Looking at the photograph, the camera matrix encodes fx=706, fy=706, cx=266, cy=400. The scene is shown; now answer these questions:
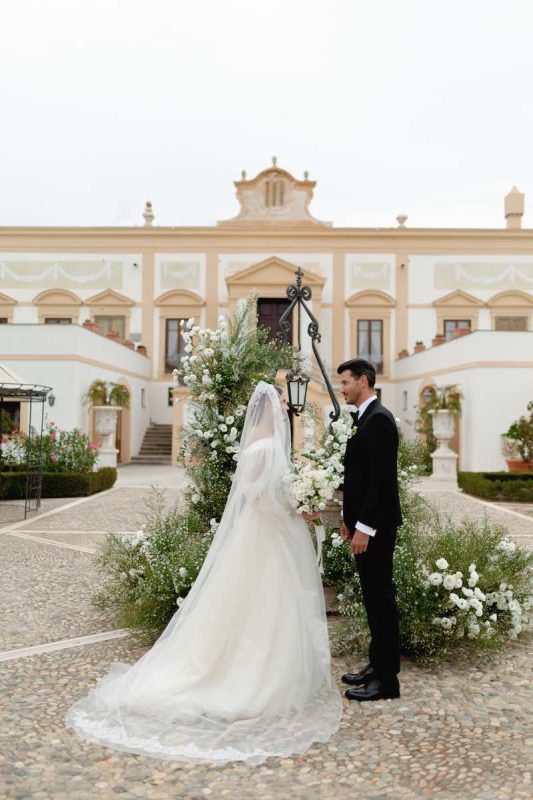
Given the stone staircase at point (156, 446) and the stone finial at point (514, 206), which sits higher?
the stone finial at point (514, 206)

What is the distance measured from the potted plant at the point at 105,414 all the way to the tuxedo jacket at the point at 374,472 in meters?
15.3

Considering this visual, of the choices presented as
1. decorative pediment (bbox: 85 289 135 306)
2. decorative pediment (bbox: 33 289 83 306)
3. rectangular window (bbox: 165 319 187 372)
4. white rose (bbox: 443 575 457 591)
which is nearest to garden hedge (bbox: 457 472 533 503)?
white rose (bbox: 443 575 457 591)

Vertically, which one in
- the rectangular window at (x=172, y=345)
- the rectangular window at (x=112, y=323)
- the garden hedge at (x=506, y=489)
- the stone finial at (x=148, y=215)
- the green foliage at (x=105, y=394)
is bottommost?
the garden hedge at (x=506, y=489)

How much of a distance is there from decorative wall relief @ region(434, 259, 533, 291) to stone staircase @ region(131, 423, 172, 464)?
11.5 m

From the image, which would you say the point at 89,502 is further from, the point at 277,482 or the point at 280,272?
the point at 280,272

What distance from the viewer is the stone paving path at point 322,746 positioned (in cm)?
284

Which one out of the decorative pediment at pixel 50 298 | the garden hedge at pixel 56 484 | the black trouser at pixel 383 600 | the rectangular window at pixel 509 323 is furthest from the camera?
the decorative pediment at pixel 50 298

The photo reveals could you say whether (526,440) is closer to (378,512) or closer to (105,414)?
(105,414)

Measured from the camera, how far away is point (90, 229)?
2642 centimetres

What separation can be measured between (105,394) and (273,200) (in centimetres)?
1139

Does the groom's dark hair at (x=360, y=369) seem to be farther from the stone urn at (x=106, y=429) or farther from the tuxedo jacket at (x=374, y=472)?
the stone urn at (x=106, y=429)

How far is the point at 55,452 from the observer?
542 inches

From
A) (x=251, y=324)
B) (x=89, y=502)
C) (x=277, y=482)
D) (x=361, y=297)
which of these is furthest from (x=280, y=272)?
(x=277, y=482)

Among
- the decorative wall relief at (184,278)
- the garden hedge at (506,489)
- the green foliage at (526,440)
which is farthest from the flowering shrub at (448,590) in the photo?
the decorative wall relief at (184,278)
